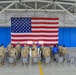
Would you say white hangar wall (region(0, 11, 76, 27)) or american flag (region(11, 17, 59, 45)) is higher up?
white hangar wall (region(0, 11, 76, 27))

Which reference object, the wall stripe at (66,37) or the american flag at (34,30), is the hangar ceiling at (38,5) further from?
the wall stripe at (66,37)

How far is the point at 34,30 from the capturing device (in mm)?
21125

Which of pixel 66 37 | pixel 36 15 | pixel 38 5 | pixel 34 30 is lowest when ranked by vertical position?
pixel 66 37

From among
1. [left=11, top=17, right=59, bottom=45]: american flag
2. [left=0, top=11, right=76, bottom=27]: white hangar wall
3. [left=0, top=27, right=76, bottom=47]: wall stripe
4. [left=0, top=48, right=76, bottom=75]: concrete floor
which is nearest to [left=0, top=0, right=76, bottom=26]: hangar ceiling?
[left=11, top=17, right=59, bottom=45]: american flag

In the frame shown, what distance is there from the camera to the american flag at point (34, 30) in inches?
816

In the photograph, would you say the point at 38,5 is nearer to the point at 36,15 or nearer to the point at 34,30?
the point at 36,15

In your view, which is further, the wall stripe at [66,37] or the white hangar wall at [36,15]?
the wall stripe at [66,37]

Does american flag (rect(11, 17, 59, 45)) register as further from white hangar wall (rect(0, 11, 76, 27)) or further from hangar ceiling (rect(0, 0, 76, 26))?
white hangar wall (rect(0, 11, 76, 27))

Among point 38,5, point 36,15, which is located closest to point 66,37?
point 36,15

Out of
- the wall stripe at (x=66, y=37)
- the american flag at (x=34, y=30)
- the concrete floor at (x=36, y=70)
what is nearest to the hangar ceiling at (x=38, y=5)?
the american flag at (x=34, y=30)

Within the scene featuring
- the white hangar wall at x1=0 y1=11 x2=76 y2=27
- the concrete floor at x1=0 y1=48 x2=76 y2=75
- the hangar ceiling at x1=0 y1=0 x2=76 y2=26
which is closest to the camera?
the concrete floor at x1=0 y1=48 x2=76 y2=75

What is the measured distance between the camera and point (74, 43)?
88.1 ft

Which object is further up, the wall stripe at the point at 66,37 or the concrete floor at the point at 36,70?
the wall stripe at the point at 66,37

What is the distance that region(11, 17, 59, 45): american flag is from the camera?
2073cm
